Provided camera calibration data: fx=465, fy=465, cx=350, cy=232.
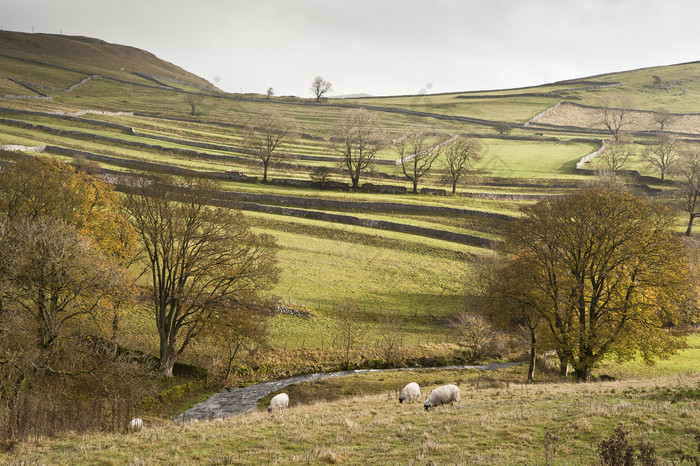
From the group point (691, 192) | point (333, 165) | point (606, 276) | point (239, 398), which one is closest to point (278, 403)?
point (239, 398)

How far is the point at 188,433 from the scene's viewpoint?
16.0 m

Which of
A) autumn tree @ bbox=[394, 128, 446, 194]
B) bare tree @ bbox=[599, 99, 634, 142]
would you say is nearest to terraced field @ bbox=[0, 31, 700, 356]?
autumn tree @ bbox=[394, 128, 446, 194]

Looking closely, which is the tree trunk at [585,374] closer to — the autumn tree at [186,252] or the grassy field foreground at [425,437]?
the grassy field foreground at [425,437]

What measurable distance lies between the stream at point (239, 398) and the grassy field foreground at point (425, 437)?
9.05 meters

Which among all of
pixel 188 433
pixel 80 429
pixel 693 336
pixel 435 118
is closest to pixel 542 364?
pixel 693 336

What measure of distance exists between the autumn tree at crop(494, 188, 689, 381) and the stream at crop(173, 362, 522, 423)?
9.74 meters

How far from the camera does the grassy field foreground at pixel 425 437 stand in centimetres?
1245

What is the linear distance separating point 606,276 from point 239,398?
25257 millimetres

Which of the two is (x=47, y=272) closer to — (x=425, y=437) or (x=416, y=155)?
(x=425, y=437)

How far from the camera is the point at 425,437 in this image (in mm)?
14195

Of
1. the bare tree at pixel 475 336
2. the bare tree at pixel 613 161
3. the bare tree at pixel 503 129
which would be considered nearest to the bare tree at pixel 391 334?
the bare tree at pixel 475 336

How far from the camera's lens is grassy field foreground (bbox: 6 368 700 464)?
1245 cm

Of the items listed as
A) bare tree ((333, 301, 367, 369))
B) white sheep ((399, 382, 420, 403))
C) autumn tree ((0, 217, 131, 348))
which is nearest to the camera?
autumn tree ((0, 217, 131, 348))

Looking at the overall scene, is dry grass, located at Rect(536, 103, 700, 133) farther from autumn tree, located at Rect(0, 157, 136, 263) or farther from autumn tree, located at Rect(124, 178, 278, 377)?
autumn tree, located at Rect(0, 157, 136, 263)
